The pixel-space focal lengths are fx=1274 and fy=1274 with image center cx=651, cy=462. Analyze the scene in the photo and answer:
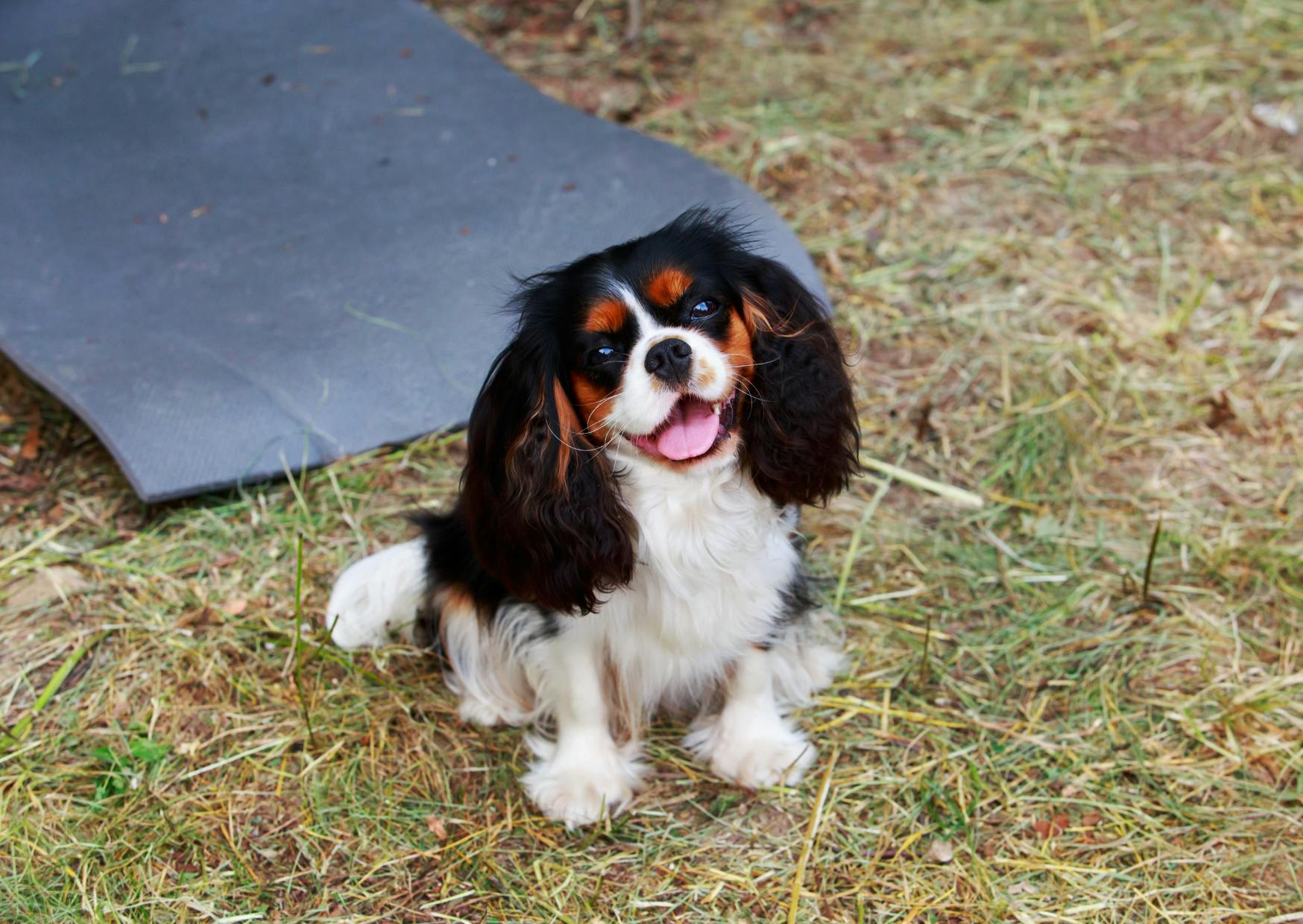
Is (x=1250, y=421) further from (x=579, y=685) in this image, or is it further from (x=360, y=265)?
(x=360, y=265)

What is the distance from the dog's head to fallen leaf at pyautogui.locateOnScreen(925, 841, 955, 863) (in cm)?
90

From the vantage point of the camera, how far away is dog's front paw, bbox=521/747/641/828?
123 inches

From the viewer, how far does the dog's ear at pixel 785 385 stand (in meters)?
2.79

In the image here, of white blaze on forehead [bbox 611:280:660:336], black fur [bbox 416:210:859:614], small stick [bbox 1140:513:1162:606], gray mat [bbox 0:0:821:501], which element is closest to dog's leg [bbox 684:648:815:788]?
black fur [bbox 416:210:859:614]

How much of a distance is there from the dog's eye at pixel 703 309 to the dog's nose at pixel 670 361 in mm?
145

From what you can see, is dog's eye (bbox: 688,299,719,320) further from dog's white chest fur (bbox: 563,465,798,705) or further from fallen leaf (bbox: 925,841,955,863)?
fallen leaf (bbox: 925,841,955,863)

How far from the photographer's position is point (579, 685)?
312 centimetres

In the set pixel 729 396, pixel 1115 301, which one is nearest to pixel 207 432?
pixel 729 396

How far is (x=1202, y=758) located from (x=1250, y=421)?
1.55 m

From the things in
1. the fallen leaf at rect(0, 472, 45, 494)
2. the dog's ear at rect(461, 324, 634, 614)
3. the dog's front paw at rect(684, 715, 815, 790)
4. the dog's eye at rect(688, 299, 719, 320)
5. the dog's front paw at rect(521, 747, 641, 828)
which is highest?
the dog's eye at rect(688, 299, 719, 320)

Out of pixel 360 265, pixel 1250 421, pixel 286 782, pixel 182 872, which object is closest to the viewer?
pixel 182 872

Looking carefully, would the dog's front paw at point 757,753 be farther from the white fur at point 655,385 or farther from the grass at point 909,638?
the white fur at point 655,385

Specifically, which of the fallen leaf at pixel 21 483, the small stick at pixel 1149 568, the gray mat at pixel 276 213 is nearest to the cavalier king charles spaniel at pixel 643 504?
the small stick at pixel 1149 568

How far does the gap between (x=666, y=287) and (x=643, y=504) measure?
491 mm
